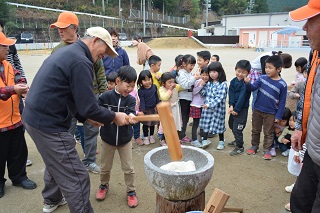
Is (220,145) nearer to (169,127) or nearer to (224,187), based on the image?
(224,187)

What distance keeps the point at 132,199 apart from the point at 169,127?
1.34 meters

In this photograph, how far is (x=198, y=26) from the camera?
243 feet

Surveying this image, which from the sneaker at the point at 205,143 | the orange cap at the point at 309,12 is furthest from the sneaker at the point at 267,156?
the orange cap at the point at 309,12

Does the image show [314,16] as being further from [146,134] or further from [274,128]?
[146,134]

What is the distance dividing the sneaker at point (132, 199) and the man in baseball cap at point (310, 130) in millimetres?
1745

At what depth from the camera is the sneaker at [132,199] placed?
337 cm

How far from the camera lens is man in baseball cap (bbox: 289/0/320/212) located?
2.06 meters

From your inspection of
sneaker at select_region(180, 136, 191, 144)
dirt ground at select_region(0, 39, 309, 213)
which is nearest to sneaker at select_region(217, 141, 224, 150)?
dirt ground at select_region(0, 39, 309, 213)

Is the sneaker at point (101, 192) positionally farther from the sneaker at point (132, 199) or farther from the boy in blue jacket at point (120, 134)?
the sneaker at point (132, 199)

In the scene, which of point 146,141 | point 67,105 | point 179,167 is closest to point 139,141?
point 146,141

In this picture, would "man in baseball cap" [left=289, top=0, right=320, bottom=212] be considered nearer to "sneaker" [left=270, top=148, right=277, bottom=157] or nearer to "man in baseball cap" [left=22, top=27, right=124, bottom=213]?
"man in baseball cap" [left=22, top=27, right=124, bottom=213]

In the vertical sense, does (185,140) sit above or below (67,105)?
below

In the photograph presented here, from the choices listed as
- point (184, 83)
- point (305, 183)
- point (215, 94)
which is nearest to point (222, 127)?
point (215, 94)

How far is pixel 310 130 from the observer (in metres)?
2.14
